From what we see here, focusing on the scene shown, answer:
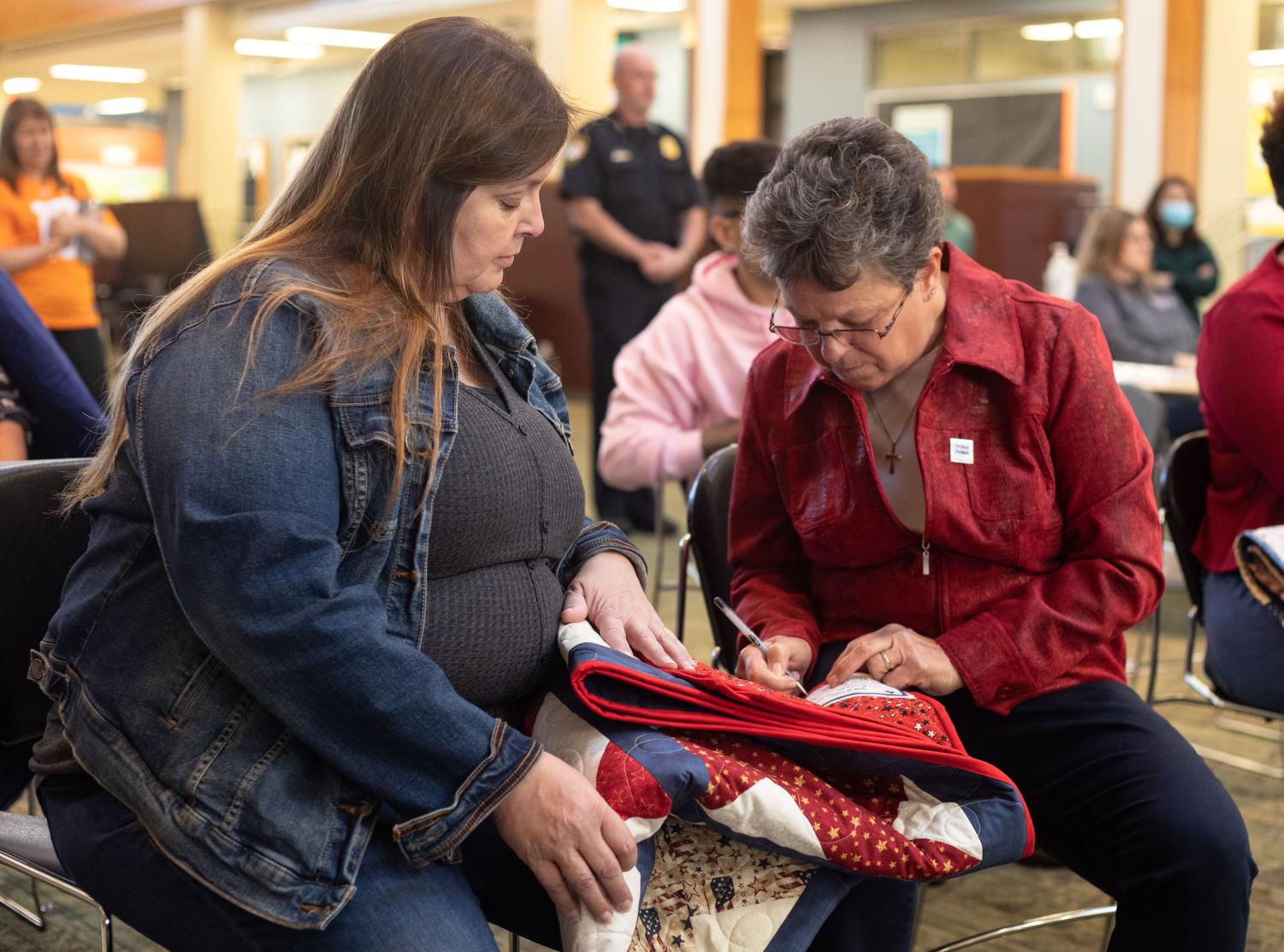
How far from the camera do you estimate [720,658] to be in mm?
2096

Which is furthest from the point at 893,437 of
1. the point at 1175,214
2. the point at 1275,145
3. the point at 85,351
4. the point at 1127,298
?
the point at 1175,214

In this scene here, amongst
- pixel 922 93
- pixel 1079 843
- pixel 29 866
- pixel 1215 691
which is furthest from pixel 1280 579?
pixel 922 93

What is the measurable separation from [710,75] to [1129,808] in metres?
8.87

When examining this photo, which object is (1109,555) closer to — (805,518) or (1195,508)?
(805,518)

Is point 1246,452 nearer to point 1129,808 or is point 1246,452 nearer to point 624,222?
point 1129,808

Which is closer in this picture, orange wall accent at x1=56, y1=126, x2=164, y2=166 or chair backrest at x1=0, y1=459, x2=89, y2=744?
chair backrest at x1=0, y1=459, x2=89, y2=744

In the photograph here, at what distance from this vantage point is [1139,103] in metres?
8.99

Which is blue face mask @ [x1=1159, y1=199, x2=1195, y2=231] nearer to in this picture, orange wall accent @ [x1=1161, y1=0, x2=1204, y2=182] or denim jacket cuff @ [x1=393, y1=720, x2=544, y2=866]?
orange wall accent @ [x1=1161, y1=0, x2=1204, y2=182]

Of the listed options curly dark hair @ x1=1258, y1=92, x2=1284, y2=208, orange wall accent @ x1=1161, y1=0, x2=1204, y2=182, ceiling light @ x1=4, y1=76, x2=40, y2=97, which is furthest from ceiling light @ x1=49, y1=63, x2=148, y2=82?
curly dark hair @ x1=1258, y1=92, x2=1284, y2=208

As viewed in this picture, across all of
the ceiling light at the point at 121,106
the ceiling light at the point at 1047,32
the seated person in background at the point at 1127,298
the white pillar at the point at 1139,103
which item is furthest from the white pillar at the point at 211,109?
the seated person in background at the point at 1127,298

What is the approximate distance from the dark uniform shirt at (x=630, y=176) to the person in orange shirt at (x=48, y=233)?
1785 mm

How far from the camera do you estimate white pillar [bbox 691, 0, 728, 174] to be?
9727mm

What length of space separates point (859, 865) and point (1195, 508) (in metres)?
1.26

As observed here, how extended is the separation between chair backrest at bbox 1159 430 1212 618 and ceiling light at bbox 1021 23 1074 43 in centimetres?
1227
